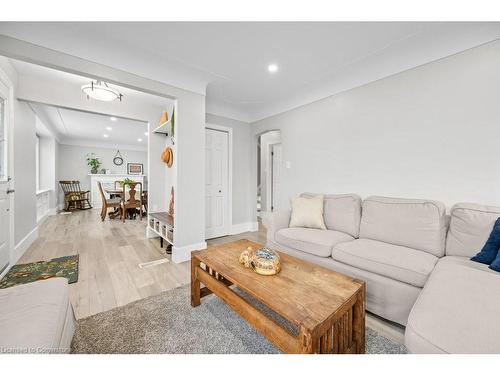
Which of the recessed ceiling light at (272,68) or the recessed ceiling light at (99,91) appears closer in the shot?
the recessed ceiling light at (272,68)

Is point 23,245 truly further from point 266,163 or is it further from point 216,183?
point 266,163

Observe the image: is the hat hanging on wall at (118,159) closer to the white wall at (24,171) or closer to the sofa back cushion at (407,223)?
the white wall at (24,171)

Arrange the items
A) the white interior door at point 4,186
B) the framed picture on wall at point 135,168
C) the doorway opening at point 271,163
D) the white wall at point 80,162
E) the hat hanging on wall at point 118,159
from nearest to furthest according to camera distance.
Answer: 1. the white interior door at point 4,186
2. the doorway opening at point 271,163
3. the white wall at point 80,162
4. the hat hanging on wall at point 118,159
5. the framed picture on wall at point 135,168

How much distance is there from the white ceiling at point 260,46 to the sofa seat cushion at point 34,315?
217cm

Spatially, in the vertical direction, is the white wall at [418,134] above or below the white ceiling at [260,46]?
below

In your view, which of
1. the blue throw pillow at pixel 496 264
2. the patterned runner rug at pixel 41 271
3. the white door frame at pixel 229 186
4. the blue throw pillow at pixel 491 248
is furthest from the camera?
the white door frame at pixel 229 186

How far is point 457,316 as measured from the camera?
87 centimetres

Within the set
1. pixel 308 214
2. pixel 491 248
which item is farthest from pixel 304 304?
pixel 308 214

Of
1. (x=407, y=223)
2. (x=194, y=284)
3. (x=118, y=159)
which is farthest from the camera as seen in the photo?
(x=118, y=159)

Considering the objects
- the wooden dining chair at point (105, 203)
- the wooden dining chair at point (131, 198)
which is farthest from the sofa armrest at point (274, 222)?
the wooden dining chair at point (105, 203)

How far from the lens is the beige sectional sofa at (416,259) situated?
840mm

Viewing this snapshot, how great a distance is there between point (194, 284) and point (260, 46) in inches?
95.0

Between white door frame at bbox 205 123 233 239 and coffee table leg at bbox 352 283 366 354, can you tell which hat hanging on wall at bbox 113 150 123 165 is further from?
coffee table leg at bbox 352 283 366 354

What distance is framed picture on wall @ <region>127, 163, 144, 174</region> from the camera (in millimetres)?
8250
